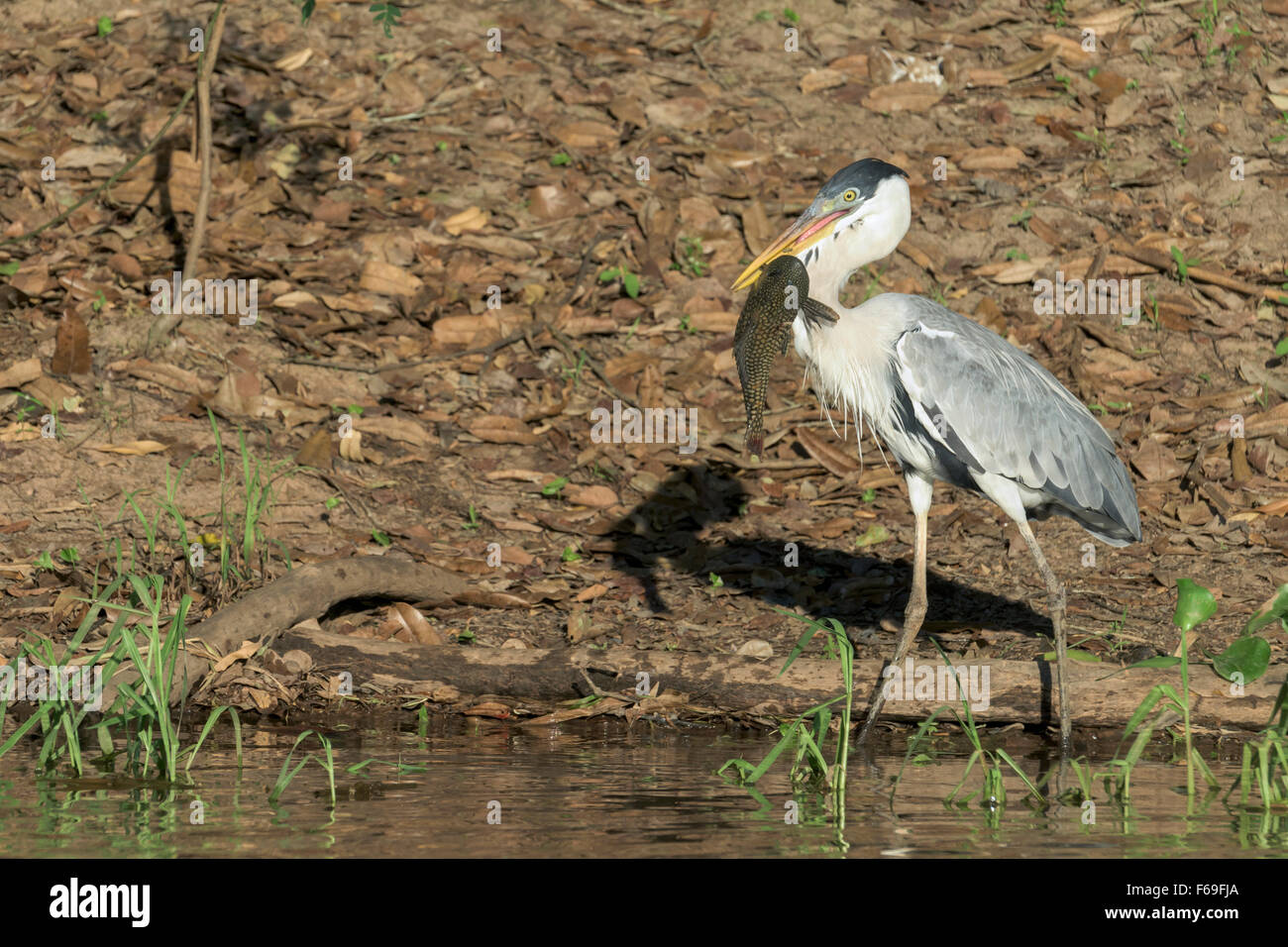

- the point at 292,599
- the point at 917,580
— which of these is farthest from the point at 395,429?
the point at 917,580

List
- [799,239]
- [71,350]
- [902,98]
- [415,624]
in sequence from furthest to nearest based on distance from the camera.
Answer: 1. [902,98]
2. [71,350]
3. [415,624]
4. [799,239]

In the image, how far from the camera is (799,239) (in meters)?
6.63

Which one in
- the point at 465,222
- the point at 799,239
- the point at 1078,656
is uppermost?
the point at 465,222

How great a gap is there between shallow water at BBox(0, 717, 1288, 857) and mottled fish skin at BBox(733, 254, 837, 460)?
1.63 meters

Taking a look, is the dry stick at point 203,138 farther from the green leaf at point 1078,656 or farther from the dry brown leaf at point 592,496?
the green leaf at point 1078,656

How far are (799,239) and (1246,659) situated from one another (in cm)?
270

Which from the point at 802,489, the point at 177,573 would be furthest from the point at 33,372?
the point at 802,489

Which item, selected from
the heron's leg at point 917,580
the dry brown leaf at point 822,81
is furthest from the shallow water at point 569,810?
the dry brown leaf at point 822,81

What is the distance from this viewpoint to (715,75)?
1215 centimetres

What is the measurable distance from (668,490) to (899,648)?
2.44m

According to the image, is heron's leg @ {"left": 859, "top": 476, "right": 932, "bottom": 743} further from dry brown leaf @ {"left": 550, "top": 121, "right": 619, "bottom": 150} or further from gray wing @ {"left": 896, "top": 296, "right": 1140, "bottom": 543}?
dry brown leaf @ {"left": 550, "top": 121, "right": 619, "bottom": 150}

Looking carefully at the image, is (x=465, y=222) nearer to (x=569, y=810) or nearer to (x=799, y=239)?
(x=799, y=239)

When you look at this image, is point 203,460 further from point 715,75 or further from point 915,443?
point 715,75

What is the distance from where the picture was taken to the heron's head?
6.58 meters
